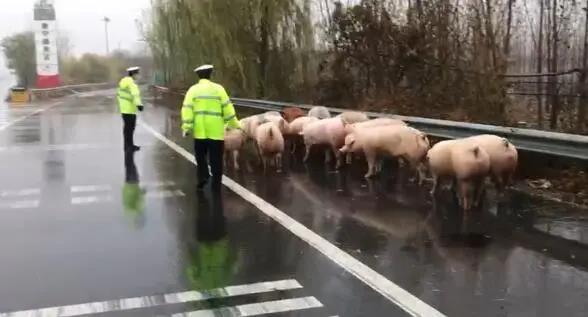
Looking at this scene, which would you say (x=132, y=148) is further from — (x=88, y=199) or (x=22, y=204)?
(x=22, y=204)

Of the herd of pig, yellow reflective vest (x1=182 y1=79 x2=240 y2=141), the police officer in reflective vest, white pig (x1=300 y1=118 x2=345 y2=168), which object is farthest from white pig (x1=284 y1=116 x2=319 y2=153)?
the police officer in reflective vest

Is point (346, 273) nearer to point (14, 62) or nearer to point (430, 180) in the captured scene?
point (430, 180)

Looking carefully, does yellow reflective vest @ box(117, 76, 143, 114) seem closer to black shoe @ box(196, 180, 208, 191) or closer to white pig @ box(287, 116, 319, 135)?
white pig @ box(287, 116, 319, 135)

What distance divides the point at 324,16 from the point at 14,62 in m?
69.6

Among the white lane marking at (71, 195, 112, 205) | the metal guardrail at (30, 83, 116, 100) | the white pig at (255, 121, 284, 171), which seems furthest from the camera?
the metal guardrail at (30, 83, 116, 100)

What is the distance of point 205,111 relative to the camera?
9539 mm

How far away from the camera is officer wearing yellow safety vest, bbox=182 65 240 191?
9555 mm

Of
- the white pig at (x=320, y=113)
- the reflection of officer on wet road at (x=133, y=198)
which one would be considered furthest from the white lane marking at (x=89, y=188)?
the white pig at (x=320, y=113)

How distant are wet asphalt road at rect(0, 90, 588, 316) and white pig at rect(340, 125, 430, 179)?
36 cm

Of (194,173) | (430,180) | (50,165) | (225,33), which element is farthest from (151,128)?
(430,180)

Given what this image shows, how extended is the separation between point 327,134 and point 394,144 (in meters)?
1.91

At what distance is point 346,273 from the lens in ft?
18.8

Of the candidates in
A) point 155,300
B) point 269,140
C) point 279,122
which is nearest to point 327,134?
point 269,140

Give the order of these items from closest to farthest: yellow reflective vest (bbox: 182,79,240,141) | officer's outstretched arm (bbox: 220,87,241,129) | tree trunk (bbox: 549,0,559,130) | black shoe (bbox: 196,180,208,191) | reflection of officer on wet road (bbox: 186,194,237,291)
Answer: reflection of officer on wet road (bbox: 186,194,237,291) < yellow reflective vest (bbox: 182,79,240,141) < officer's outstretched arm (bbox: 220,87,241,129) < black shoe (bbox: 196,180,208,191) < tree trunk (bbox: 549,0,559,130)
